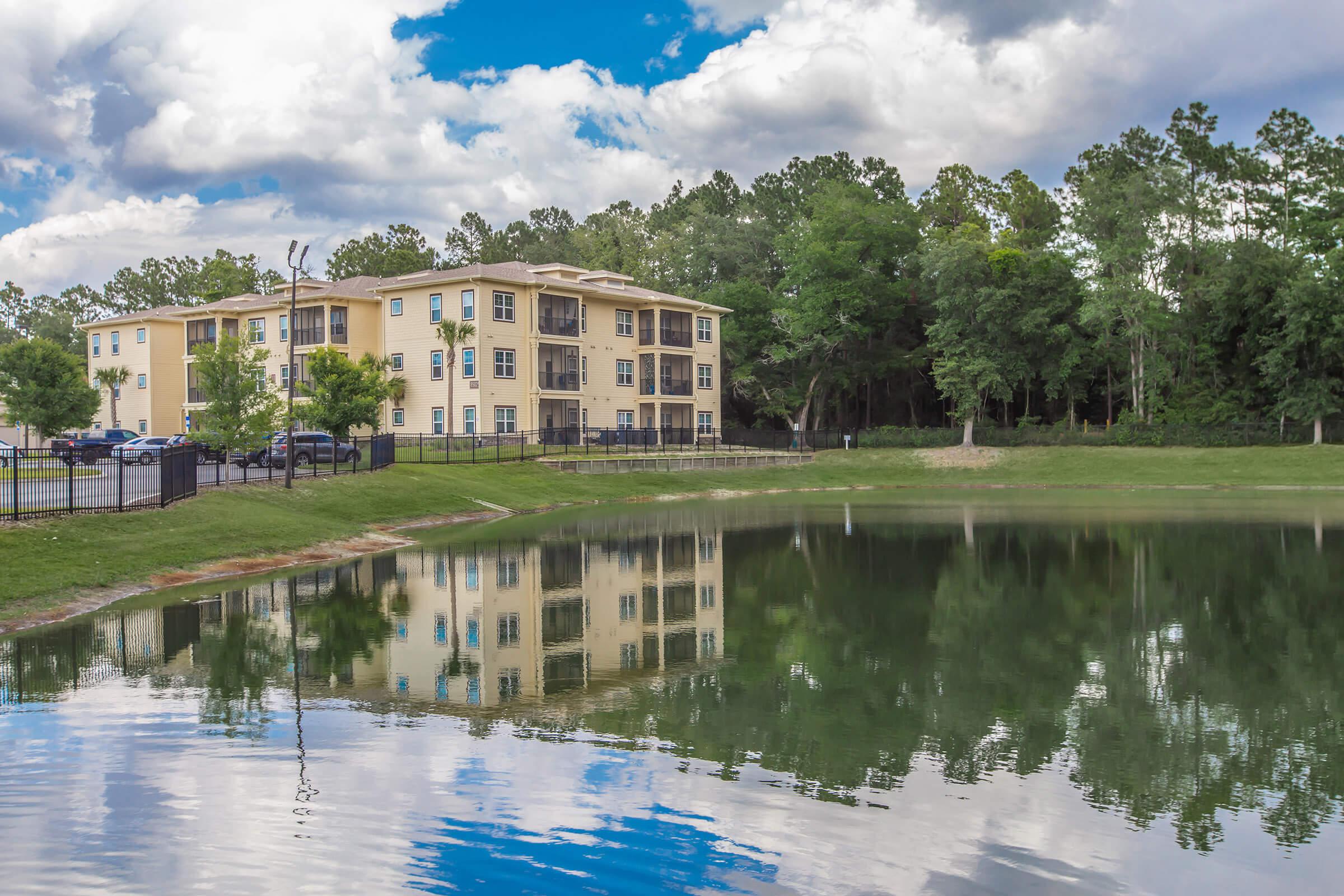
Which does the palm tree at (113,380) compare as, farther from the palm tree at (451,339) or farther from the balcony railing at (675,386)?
the balcony railing at (675,386)

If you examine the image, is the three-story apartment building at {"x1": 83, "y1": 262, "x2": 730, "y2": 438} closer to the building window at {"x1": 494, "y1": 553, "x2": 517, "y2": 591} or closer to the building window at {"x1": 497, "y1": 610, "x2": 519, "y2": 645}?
the building window at {"x1": 494, "y1": 553, "x2": 517, "y2": 591}

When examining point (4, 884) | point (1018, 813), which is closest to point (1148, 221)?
point (1018, 813)

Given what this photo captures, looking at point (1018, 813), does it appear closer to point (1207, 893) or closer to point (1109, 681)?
point (1207, 893)

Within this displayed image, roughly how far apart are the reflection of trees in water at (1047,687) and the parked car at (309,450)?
28.3m

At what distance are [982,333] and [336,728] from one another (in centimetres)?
6713

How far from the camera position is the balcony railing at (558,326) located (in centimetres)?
6788

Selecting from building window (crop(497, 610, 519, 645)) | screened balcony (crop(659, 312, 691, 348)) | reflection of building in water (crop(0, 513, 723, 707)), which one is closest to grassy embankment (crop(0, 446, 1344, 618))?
reflection of building in water (crop(0, 513, 723, 707))

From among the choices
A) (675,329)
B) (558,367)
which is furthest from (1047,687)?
(675,329)

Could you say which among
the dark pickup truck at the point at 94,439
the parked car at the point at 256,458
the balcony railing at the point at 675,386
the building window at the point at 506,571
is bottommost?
the building window at the point at 506,571

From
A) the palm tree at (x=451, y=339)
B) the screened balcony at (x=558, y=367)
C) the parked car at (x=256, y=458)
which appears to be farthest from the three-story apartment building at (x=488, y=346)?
the parked car at (x=256, y=458)

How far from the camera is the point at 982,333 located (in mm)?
73500

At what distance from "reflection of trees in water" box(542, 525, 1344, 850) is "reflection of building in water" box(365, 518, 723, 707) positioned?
1109 mm

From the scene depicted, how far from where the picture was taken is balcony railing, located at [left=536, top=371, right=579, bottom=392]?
223 feet

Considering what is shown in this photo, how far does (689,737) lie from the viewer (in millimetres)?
11656
